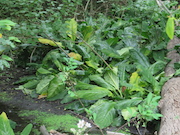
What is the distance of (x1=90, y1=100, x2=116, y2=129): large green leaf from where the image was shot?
8.12 ft

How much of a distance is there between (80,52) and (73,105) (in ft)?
3.62

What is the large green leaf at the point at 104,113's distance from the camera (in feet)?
8.12

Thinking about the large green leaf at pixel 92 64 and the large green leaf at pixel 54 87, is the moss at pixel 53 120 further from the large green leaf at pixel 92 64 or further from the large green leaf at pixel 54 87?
the large green leaf at pixel 92 64

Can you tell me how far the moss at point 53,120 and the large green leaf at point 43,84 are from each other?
1.79 ft

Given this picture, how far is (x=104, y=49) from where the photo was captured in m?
3.55

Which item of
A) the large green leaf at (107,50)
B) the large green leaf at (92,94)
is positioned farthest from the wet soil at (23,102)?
the large green leaf at (107,50)

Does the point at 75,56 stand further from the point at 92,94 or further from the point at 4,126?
the point at 4,126

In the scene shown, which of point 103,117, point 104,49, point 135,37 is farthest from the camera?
point 135,37

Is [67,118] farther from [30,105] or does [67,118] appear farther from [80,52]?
[80,52]

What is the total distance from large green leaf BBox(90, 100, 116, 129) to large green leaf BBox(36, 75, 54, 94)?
3.12 feet

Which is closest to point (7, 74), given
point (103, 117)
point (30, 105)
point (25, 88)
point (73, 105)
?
point (25, 88)

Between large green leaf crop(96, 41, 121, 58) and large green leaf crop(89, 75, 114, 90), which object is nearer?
large green leaf crop(89, 75, 114, 90)

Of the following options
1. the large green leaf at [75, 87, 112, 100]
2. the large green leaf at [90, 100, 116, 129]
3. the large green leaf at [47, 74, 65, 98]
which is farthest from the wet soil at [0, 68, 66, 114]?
the large green leaf at [90, 100, 116, 129]

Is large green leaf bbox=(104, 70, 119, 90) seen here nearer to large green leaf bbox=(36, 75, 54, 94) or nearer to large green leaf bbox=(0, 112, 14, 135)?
large green leaf bbox=(36, 75, 54, 94)
